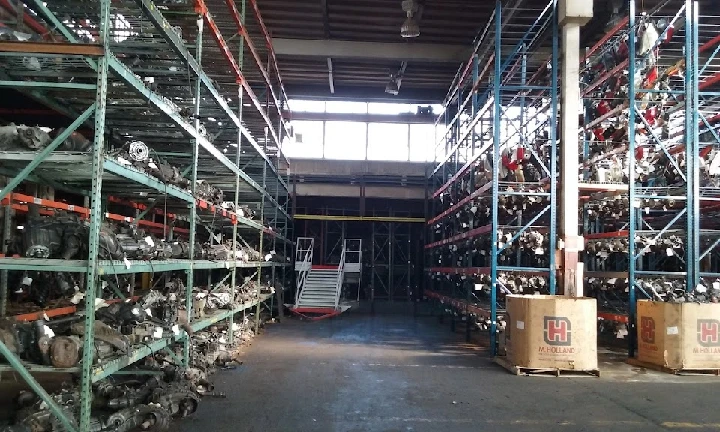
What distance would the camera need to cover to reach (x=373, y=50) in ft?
48.4

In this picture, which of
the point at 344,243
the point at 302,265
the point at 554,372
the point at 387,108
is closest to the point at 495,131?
the point at 554,372

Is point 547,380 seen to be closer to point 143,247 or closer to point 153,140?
point 143,247

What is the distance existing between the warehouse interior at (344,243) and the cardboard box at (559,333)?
31 millimetres

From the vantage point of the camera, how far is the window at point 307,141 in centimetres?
1939

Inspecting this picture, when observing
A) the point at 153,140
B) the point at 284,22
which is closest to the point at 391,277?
the point at 284,22

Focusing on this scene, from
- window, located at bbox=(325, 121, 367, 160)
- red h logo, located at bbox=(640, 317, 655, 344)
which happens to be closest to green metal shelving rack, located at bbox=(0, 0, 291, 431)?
red h logo, located at bbox=(640, 317, 655, 344)

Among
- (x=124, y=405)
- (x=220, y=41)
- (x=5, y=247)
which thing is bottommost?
(x=124, y=405)

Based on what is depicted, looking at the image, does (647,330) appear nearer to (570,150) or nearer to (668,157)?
(668,157)

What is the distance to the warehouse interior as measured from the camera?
4.83 meters

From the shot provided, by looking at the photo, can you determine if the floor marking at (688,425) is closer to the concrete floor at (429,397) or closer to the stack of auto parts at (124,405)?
the concrete floor at (429,397)

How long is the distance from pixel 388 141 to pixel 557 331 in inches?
519

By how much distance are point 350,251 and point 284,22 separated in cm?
748

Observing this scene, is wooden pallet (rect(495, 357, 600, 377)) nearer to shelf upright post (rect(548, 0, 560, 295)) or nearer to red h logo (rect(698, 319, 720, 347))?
shelf upright post (rect(548, 0, 560, 295))

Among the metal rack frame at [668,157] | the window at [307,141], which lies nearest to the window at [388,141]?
the window at [307,141]
